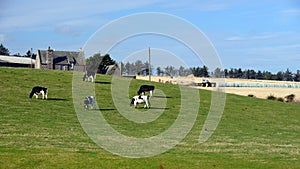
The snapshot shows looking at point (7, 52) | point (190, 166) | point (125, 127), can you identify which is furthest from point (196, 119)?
point (7, 52)

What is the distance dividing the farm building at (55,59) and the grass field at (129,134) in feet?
202

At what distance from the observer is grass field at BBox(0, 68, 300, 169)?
1781 centimetres

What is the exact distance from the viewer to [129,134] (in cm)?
2634

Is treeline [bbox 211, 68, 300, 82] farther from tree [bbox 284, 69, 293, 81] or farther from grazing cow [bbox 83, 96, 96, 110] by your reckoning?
grazing cow [bbox 83, 96, 96, 110]

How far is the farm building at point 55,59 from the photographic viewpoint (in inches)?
4532

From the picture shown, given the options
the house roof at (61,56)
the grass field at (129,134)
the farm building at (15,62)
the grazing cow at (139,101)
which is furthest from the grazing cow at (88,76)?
the farm building at (15,62)

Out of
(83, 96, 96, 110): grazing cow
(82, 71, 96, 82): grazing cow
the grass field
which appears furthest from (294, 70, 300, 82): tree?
(83, 96, 96, 110): grazing cow

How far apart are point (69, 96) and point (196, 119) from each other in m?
15.1

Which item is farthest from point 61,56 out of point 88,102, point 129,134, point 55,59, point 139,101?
point 129,134

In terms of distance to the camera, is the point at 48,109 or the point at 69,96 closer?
the point at 48,109

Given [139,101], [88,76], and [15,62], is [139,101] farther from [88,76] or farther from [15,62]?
[15,62]

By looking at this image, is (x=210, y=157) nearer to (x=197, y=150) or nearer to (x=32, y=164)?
(x=197, y=150)

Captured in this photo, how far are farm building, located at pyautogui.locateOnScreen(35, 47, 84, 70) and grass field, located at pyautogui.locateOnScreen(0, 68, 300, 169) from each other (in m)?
61.5

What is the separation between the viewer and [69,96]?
47031 millimetres
